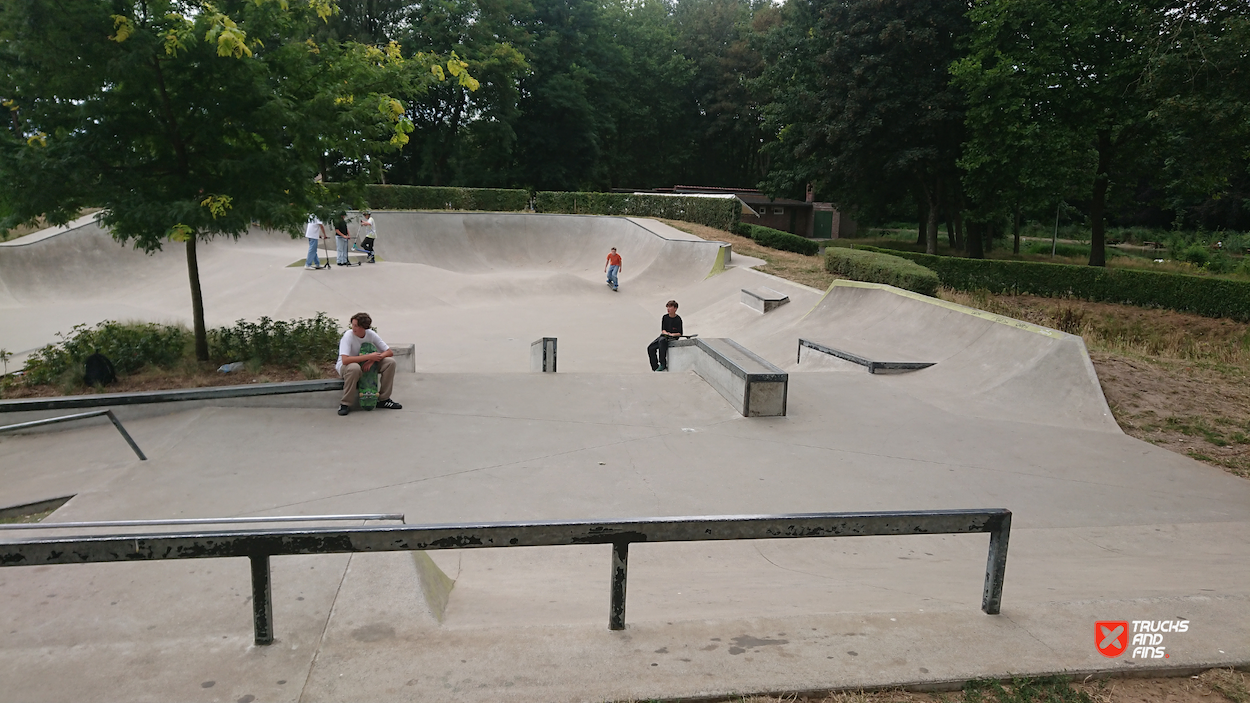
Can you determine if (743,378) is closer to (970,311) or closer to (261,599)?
(970,311)

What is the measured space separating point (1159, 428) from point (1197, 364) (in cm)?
299

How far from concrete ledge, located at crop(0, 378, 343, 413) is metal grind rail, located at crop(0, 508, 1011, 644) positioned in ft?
19.6

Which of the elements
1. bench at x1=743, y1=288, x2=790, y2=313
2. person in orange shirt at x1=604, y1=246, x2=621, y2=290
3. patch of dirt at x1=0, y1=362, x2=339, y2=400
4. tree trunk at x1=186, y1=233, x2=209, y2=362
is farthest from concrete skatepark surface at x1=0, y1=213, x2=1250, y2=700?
person in orange shirt at x1=604, y1=246, x2=621, y2=290

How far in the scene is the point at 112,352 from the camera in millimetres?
8875

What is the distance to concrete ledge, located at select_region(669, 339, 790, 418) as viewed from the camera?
817 cm

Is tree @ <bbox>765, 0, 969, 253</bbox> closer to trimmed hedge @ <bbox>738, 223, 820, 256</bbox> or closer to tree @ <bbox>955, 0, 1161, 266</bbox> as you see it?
tree @ <bbox>955, 0, 1161, 266</bbox>

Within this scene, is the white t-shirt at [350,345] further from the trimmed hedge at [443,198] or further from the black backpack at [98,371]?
the trimmed hedge at [443,198]

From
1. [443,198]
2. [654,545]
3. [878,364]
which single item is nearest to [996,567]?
[654,545]

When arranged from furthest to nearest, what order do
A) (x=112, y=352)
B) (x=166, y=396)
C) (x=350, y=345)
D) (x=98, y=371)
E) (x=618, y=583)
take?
(x=112, y=352) < (x=98, y=371) < (x=350, y=345) < (x=166, y=396) < (x=618, y=583)

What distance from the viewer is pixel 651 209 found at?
110 feet

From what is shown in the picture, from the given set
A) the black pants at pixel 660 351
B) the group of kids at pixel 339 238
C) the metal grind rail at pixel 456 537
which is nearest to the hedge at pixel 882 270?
the black pants at pixel 660 351

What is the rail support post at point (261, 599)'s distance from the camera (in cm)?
260

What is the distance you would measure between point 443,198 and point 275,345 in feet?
78.7

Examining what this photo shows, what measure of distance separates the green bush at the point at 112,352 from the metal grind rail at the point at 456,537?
7538mm
